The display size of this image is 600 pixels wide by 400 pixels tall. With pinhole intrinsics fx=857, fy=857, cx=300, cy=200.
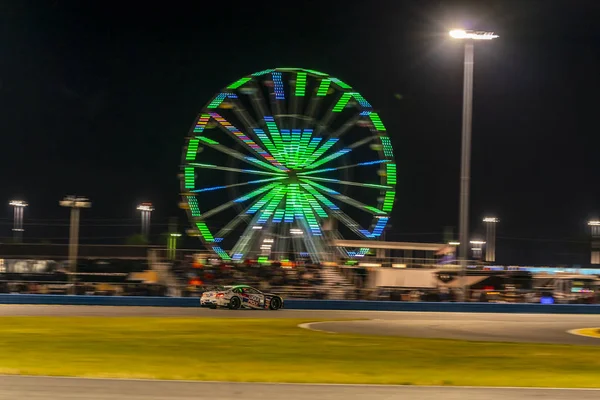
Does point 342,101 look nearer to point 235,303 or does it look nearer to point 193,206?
point 193,206

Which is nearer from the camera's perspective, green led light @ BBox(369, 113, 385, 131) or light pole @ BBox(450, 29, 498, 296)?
light pole @ BBox(450, 29, 498, 296)

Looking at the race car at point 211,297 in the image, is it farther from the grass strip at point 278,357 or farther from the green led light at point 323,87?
the green led light at point 323,87

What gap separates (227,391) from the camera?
29.6ft

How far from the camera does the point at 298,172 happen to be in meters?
36.2

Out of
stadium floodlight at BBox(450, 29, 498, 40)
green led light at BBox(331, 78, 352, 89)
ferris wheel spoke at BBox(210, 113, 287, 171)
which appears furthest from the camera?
green led light at BBox(331, 78, 352, 89)

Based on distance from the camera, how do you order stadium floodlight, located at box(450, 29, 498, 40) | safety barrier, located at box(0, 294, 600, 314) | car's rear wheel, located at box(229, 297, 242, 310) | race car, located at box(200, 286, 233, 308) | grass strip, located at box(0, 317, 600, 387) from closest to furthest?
1. grass strip, located at box(0, 317, 600, 387)
2. stadium floodlight, located at box(450, 29, 498, 40)
3. car's rear wheel, located at box(229, 297, 242, 310)
4. race car, located at box(200, 286, 233, 308)
5. safety barrier, located at box(0, 294, 600, 314)

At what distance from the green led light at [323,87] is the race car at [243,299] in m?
12.6

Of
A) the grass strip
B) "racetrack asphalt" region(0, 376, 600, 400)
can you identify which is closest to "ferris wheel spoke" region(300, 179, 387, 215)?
the grass strip

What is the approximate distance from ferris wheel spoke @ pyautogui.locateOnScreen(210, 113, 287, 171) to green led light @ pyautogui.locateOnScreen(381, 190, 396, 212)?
195 inches

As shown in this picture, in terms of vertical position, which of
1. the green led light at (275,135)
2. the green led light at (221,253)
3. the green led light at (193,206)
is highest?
the green led light at (275,135)

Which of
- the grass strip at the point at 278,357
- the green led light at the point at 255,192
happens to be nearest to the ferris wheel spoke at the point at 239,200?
the green led light at the point at 255,192

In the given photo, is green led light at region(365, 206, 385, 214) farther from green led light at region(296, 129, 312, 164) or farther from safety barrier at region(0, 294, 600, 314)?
safety barrier at region(0, 294, 600, 314)

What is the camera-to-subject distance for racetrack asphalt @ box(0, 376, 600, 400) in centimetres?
859

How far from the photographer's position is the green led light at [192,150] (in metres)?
37.4
